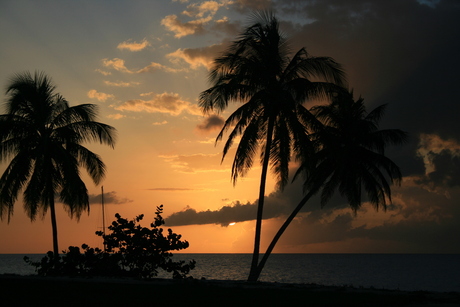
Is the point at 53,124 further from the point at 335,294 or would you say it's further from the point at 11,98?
the point at 335,294

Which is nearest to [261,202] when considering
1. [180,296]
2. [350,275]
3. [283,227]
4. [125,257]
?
[283,227]

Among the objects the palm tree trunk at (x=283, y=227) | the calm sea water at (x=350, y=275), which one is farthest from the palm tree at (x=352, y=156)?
the calm sea water at (x=350, y=275)

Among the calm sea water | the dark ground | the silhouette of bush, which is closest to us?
the dark ground

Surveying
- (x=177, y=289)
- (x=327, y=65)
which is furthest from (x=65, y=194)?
(x=327, y=65)

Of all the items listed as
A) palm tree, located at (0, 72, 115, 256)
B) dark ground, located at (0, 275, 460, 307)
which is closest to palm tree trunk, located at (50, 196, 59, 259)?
palm tree, located at (0, 72, 115, 256)

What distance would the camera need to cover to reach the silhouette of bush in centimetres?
2184

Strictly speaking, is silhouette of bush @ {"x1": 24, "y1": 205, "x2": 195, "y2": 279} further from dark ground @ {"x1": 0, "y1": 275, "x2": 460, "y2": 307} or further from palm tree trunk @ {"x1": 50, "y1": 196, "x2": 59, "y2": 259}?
dark ground @ {"x1": 0, "y1": 275, "x2": 460, "y2": 307}

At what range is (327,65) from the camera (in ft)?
78.8

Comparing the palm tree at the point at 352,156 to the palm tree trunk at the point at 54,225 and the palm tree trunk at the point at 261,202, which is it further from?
the palm tree trunk at the point at 54,225

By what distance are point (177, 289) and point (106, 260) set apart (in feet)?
27.9

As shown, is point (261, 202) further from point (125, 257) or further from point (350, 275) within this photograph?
point (350, 275)

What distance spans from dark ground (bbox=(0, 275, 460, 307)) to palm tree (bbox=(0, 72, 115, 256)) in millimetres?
8534

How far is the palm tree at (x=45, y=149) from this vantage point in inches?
930

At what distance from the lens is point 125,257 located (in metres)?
22.8
